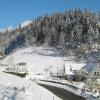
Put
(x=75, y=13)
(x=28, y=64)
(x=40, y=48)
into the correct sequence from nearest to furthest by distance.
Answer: (x=28, y=64) → (x=40, y=48) → (x=75, y=13)

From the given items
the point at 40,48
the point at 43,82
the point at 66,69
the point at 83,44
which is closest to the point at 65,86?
the point at 43,82

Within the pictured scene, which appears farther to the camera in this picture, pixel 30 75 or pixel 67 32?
pixel 67 32

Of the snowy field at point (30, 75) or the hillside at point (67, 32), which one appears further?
the hillside at point (67, 32)

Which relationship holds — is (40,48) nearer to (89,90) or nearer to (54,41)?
(54,41)

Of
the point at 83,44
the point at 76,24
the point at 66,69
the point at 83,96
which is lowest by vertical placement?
the point at 83,96

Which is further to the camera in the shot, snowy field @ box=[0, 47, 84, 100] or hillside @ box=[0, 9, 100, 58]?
hillside @ box=[0, 9, 100, 58]

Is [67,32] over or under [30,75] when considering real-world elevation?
over

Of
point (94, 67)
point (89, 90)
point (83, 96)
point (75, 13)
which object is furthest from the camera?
point (75, 13)

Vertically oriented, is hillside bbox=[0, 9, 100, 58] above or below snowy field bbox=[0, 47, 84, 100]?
above

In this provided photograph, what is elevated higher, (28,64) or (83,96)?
(28,64)

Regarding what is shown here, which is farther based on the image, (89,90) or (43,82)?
(43,82)

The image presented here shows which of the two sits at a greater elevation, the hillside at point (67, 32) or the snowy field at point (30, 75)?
the hillside at point (67, 32)

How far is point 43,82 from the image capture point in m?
65.3

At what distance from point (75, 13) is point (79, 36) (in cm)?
3462
